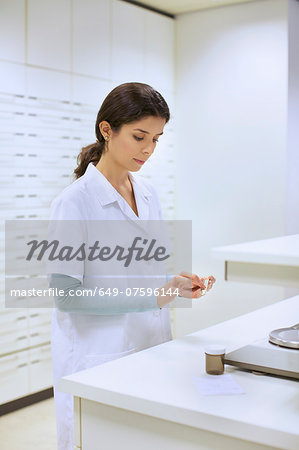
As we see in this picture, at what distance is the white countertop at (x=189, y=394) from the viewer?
1252 millimetres

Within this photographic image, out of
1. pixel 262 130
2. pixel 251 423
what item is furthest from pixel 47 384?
pixel 251 423

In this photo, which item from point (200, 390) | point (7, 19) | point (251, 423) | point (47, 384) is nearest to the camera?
point (251, 423)

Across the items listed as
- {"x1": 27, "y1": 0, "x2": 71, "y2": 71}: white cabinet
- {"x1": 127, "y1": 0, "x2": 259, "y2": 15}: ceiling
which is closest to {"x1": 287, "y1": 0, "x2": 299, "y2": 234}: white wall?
{"x1": 127, "y1": 0, "x2": 259, "y2": 15}: ceiling

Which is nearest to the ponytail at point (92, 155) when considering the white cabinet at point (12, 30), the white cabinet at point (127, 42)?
the white cabinet at point (12, 30)

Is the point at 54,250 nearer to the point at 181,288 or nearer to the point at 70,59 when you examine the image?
the point at 181,288

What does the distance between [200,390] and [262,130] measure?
3002mm

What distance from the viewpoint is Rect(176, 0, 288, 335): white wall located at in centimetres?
409

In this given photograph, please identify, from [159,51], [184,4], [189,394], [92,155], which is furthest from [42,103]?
[189,394]

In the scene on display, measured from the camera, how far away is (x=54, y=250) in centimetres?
178

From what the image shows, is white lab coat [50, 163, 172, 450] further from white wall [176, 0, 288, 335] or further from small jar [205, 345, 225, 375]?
white wall [176, 0, 288, 335]

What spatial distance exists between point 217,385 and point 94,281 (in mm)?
568

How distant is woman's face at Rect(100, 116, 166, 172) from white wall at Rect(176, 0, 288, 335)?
2330mm

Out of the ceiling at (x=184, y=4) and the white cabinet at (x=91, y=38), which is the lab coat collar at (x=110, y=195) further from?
the ceiling at (x=184, y=4)

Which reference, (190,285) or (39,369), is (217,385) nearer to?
(190,285)
